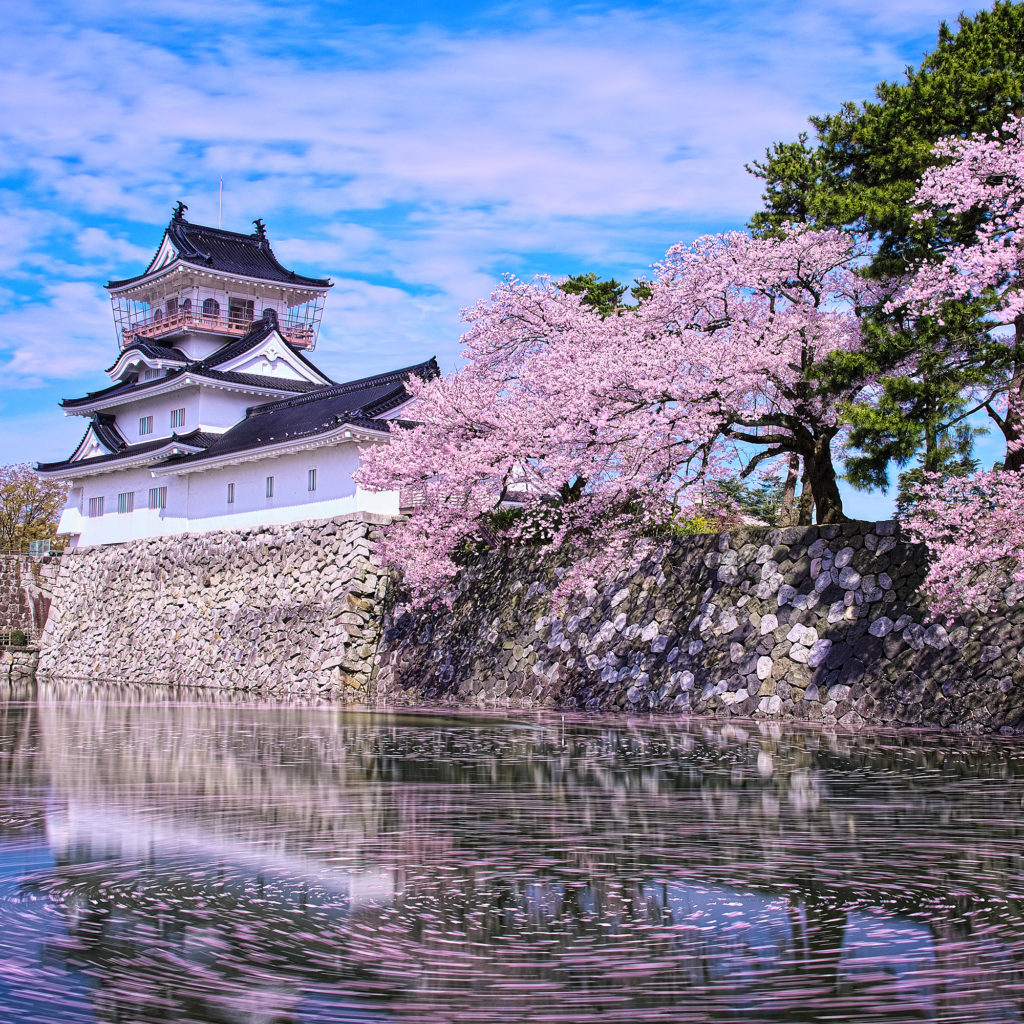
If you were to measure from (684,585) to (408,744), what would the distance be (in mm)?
7107

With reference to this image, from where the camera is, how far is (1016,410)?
1396 centimetres

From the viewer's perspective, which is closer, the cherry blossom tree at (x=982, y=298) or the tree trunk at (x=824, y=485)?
the cherry blossom tree at (x=982, y=298)

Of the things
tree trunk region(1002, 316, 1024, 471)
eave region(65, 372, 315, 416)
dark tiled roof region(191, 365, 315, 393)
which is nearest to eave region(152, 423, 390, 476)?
eave region(65, 372, 315, 416)

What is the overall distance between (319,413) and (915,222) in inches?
712

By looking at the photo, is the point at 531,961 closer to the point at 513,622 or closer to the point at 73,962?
the point at 73,962

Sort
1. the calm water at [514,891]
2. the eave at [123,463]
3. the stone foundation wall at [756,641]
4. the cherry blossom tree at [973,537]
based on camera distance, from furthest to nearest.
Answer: the eave at [123,463]
the stone foundation wall at [756,641]
the cherry blossom tree at [973,537]
the calm water at [514,891]

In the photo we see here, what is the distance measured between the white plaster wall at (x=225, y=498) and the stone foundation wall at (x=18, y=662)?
14.3ft

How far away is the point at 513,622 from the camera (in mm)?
21984

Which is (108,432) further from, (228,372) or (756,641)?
(756,641)

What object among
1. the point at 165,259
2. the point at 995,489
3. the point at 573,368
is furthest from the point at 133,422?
the point at 995,489

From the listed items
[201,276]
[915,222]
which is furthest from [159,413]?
[915,222]

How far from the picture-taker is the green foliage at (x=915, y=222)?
1434 centimetres

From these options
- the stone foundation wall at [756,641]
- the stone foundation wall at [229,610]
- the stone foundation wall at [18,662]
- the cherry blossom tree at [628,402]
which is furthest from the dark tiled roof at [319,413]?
the stone foundation wall at [18,662]

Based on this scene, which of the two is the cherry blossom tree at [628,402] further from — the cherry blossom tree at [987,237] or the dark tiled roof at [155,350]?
the dark tiled roof at [155,350]
